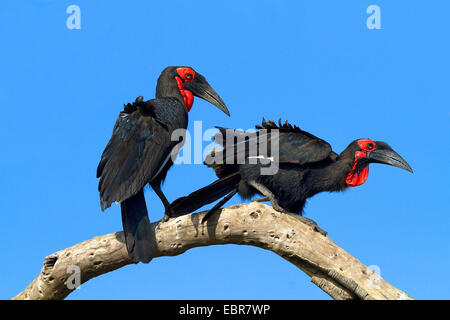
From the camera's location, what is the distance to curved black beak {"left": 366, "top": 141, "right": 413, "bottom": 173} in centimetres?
548

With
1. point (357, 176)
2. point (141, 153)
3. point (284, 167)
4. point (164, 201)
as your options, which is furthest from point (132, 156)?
point (357, 176)

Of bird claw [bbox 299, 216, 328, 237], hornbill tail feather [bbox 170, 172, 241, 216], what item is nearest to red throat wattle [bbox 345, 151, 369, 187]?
bird claw [bbox 299, 216, 328, 237]

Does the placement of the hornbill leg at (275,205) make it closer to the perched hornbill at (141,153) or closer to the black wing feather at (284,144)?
the black wing feather at (284,144)

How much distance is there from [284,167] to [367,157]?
3.13ft

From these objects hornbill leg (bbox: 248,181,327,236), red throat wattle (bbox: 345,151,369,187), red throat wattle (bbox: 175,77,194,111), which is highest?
red throat wattle (bbox: 175,77,194,111)

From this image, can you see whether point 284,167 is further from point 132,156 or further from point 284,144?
point 132,156

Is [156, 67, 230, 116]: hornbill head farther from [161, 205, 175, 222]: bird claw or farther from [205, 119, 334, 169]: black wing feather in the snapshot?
[161, 205, 175, 222]: bird claw

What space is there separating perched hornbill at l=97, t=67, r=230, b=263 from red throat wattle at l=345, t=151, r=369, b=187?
1.76 meters

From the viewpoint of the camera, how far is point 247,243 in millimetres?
4973

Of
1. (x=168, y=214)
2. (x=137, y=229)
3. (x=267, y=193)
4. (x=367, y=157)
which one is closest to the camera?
(x=137, y=229)

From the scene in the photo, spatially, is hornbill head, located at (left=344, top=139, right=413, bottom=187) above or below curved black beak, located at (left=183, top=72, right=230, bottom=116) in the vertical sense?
below
